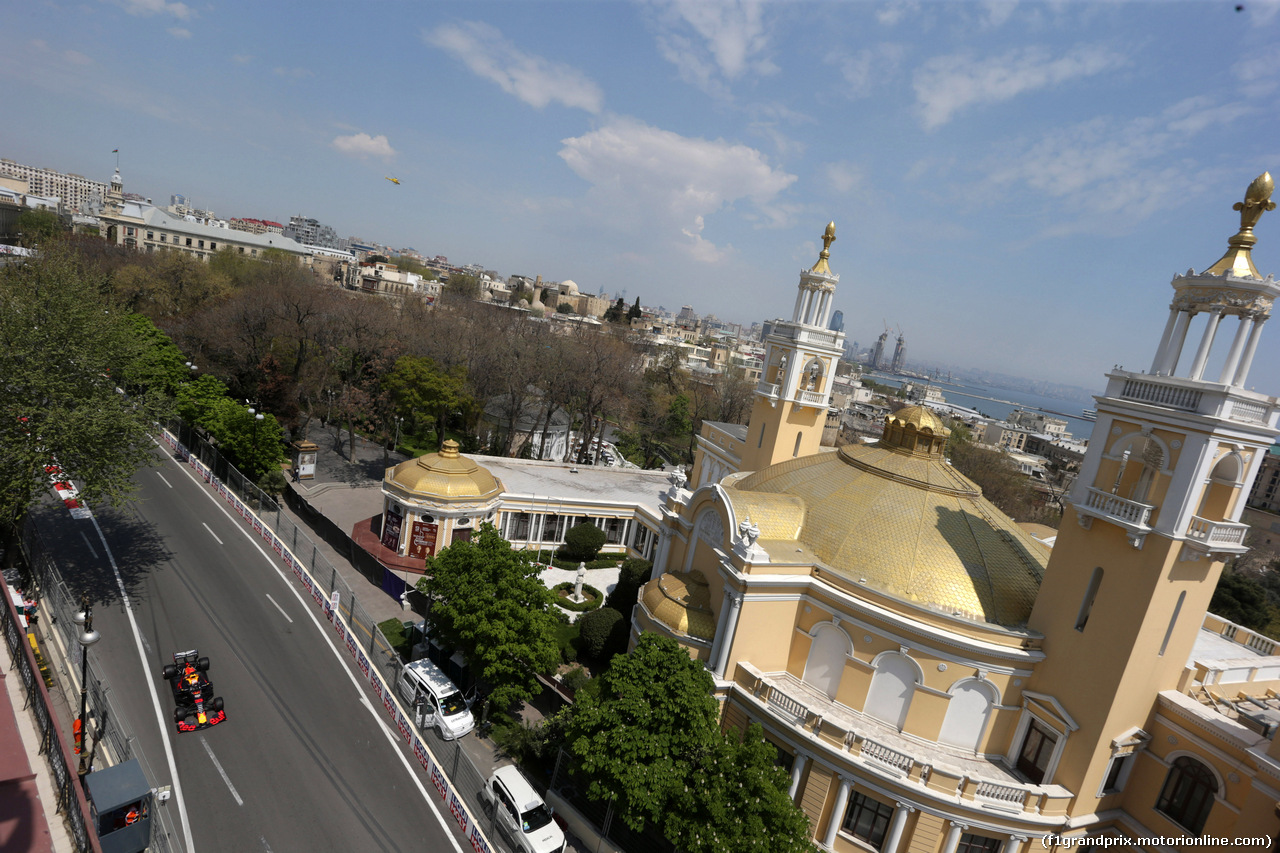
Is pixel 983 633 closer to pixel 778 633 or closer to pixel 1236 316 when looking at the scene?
pixel 778 633

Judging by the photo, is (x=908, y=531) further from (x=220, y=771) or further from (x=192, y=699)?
(x=192, y=699)

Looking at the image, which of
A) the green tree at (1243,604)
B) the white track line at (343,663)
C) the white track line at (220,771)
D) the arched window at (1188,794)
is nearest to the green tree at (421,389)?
the white track line at (343,663)

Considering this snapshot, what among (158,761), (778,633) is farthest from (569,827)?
(158,761)

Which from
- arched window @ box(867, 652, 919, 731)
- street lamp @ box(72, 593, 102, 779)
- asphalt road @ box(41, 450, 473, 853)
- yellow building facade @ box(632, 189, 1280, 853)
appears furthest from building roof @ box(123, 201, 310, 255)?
arched window @ box(867, 652, 919, 731)

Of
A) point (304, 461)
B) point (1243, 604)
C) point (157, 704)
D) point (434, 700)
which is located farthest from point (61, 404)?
point (1243, 604)

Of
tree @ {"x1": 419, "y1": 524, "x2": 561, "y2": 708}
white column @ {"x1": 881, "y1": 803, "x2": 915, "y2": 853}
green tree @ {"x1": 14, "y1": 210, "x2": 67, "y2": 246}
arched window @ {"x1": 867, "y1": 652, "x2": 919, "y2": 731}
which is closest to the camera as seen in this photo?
white column @ {"x1": 881, "y1": 803, "x2": 915, "y2": 853}

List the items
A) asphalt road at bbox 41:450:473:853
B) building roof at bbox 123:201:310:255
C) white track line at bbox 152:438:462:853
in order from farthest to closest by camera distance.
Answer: building roof at bbox 123:201:310:255, white track line at bbox 152:438:462:853, asphalt road at bbox 41:450:473:853

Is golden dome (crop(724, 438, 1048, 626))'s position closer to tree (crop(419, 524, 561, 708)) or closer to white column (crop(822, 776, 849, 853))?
white column (crop(822, 776, 849, 853))
